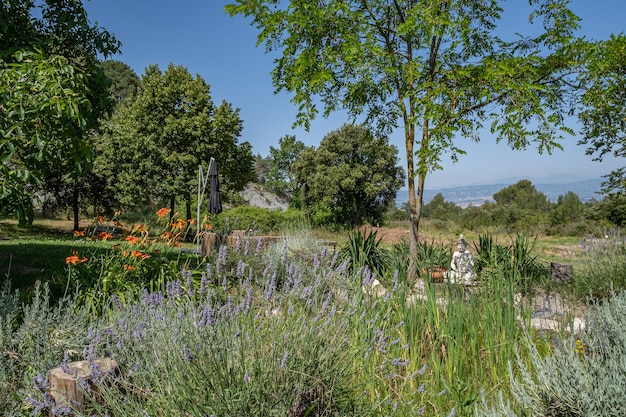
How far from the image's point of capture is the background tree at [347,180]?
29594 mm

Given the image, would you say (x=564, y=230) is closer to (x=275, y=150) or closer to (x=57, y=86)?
(x=57, y=86)

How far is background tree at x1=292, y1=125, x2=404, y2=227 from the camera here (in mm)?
29594

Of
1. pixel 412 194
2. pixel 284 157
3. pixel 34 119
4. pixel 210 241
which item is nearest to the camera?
pixel 34 119

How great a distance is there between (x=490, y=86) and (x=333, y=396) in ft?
18.6

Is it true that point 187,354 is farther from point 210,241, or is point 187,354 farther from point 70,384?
point 210,241

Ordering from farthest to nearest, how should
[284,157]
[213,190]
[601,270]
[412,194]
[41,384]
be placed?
[284,157] → [213,190] → [412,194] → [601,270] → [41,384]

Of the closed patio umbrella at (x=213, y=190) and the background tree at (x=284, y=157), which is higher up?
the background tree at (x=284, y=157)

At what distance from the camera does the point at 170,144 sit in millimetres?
19234

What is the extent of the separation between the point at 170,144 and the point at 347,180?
1306cm

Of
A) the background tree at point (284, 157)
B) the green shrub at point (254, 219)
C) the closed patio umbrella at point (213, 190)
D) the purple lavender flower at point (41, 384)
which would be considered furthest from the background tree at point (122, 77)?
the purple lavender flower at point (41, 384)

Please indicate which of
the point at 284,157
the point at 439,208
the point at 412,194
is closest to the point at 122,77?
the point at 284,157

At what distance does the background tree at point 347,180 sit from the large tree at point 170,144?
32.9ft

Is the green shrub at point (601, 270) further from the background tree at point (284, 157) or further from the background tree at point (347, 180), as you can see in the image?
the background tree at point (284, 157)

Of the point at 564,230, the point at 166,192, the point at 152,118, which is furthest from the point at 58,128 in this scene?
the point at 564,230
